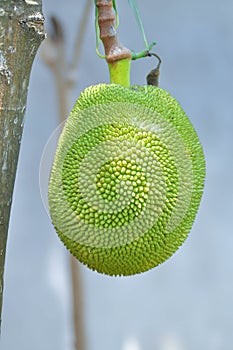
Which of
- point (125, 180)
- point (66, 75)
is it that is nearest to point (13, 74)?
point (125, 180)

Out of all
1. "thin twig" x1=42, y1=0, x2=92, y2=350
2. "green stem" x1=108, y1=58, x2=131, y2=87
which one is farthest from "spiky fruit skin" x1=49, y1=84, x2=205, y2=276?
"thin twig" x1=42, y1=0, x2=92, y2=350

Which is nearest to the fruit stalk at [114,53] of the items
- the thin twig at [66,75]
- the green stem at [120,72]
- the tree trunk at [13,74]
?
the green stem at [120,72]

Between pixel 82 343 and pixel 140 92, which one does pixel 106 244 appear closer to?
pixel 140 92

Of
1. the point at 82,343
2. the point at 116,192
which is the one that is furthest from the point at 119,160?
the point at 82,343

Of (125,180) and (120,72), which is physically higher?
(120,72)

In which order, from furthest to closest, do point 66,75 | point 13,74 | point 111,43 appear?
1. point 66,75
2. point 111,43
3. point 13,74

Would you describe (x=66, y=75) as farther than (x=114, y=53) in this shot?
Yes

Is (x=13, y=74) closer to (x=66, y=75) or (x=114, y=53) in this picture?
(x=114, y=53)
